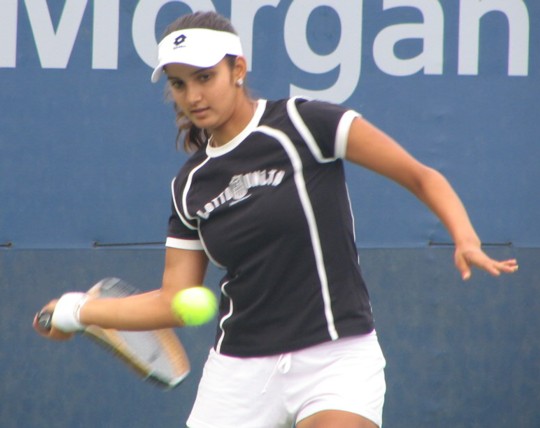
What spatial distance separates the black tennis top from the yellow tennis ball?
0.32 ft

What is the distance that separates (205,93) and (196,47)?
13 cm

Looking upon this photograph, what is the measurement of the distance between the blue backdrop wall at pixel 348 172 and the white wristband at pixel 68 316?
1.67 m

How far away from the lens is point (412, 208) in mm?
5094

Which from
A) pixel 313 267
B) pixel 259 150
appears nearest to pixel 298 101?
pixel 259 150

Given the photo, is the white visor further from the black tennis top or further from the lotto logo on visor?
the black tennis top

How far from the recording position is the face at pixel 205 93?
10.3 ft

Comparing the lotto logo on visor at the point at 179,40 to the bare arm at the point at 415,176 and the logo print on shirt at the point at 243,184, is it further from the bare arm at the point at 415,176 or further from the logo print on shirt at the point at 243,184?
the bare arm at the point at 415,176

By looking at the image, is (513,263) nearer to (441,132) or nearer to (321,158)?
(321,158)

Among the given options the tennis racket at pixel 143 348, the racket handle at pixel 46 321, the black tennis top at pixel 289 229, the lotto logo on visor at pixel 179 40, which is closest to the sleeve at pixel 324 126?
the black tennis top at pixel 289 229

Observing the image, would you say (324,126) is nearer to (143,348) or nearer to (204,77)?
(204,77)

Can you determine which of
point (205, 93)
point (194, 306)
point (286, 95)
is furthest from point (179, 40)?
point (286, 95)

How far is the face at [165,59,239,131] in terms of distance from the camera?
3.13m

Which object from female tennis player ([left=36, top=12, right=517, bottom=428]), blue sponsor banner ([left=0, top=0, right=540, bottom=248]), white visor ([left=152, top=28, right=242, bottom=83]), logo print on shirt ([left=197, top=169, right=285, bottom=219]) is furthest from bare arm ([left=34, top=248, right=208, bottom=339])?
blue sponsor banner ([left=0, top=0, right=540, bottom=248])

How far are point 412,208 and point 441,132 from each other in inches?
14.1
